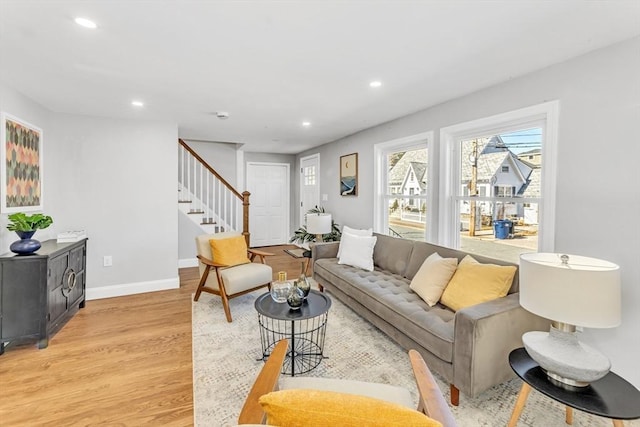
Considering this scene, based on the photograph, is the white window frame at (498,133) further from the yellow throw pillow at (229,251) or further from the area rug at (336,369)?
the yellow throw pillow at (229,251)

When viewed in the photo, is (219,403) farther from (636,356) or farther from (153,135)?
(153,135)

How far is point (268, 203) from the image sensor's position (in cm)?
719

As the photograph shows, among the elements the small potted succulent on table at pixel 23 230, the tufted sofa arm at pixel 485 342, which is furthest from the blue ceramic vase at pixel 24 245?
the tufted sofa arm at pixel 485 342

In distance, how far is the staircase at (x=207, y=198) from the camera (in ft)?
17.9

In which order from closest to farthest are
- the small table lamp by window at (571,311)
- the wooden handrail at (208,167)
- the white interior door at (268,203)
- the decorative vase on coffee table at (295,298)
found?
the small table lamp by window at (571,311), the decorative vase on coffee table at (295,298), the wooden handrail at (208,167), the white interior door at (268,203)

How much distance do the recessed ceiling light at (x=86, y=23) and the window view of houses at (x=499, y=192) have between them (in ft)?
10.4

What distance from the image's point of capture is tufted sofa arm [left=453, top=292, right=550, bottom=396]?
69.9 inches

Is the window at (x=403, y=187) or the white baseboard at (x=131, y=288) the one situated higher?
the window at (x=403, y=187)

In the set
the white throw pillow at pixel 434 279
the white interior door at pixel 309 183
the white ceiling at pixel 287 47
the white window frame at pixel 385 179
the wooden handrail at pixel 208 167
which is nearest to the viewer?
the white ceiling at pixel 287 47

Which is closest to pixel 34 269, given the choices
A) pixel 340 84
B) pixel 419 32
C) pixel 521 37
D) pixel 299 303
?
pixel 299 303

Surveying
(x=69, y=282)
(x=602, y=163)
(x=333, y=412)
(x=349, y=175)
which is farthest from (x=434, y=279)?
(x=69, y=282)

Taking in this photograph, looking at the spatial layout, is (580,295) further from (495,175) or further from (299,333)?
(299,333)

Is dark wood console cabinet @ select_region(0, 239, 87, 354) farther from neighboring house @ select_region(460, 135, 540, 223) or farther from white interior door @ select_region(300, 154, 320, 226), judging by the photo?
white interior door @ select_region(300, 154, 320, 226)

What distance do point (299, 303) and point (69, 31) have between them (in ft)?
7.46
